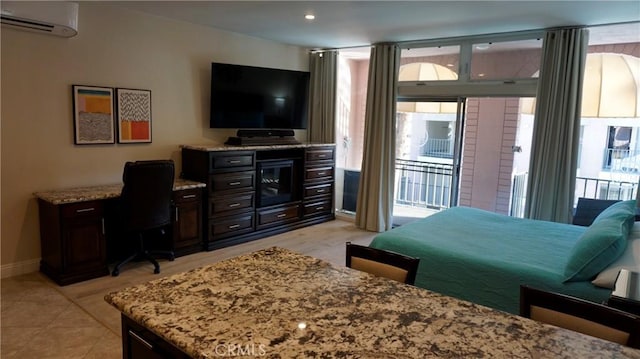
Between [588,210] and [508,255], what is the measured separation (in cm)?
189

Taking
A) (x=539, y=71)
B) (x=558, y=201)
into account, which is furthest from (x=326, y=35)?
(x=558, y=201)

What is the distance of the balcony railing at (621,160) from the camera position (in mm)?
4626

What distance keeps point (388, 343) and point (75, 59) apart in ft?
13.8

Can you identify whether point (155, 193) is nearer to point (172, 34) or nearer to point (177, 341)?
point (172, 34)

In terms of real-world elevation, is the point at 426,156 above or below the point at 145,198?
above

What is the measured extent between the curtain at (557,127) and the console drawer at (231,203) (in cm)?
321

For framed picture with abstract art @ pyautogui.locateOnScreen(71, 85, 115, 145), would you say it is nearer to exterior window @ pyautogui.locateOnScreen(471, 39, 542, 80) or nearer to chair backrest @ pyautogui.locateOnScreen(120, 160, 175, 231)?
chair backrest @ pyautogui.locateOnScreen(120, 160, 175, 231)

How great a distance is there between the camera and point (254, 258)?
1966 millimetres

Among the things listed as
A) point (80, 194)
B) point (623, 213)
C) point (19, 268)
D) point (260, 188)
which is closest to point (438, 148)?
point (260, 188)

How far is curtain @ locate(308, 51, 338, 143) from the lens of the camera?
6398 mm

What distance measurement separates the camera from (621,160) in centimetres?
475

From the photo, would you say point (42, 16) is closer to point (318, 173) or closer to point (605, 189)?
point (318, 173)

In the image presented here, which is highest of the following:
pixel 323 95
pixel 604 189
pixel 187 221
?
pixel 323 95

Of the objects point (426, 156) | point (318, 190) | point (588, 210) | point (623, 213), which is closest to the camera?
point (623, 213)
